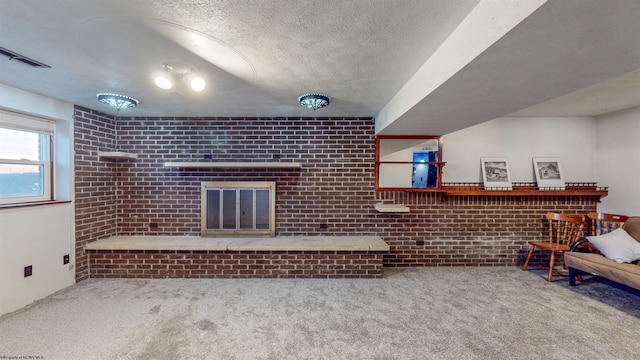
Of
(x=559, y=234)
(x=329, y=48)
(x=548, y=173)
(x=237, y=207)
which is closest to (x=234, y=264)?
(x=237, y=207)

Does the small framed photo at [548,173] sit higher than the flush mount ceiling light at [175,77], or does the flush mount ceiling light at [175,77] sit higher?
the flush mount ceiling light at [175,77]

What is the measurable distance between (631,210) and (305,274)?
4393 mm

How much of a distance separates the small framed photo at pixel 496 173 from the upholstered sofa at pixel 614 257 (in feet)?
3.41

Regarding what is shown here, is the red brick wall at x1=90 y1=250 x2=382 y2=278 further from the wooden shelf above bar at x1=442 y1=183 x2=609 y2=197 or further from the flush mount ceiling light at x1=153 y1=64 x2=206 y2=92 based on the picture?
the flush mount ceiling light at x1=153 y1=64 x2=206 y2=92

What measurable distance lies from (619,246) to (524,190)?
106 centimetres

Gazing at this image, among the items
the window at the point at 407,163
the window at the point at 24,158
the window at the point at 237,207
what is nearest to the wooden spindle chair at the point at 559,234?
the window at the point at 407,163

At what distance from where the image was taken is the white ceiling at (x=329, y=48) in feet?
3.50

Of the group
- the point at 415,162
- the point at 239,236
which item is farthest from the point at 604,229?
the point at 239,236

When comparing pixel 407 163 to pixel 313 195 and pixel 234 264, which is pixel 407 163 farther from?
pixel 234 264

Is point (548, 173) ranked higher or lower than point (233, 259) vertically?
higher

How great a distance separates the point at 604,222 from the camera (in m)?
3.29

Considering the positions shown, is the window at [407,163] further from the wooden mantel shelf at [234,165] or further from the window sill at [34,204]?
the window sill at [34,204]

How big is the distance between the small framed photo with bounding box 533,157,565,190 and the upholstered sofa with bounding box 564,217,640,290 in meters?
0.79

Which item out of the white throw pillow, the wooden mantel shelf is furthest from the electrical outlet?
the white throw pillow
